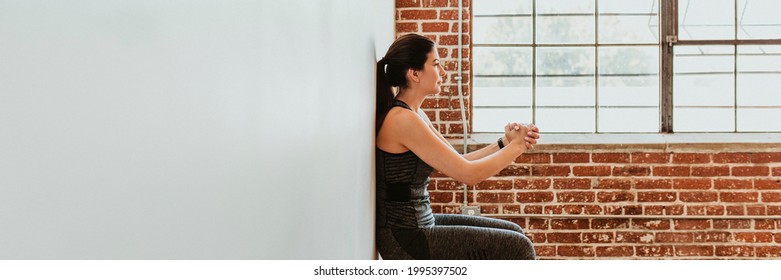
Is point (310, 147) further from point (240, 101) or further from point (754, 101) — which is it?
point (754, 101)

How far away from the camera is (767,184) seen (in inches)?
150

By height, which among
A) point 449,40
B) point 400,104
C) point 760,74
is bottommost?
point 400,104

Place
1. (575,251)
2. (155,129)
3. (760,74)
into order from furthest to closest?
(760,74)
(575,251)
(155,129)

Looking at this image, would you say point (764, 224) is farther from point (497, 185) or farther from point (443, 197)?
point (443, 197)

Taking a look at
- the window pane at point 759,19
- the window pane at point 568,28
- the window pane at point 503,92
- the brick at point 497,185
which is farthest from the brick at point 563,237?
the window pane at point 759,19

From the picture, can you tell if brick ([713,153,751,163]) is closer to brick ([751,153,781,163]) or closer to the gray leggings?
brick ([751,153,781,163])

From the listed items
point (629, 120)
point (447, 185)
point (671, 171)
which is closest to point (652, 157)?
point (671, 171)

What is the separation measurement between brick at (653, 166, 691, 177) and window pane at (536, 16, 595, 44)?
78 centimetres

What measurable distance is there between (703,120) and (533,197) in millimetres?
1051

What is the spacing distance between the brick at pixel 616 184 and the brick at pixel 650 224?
19 centimetres

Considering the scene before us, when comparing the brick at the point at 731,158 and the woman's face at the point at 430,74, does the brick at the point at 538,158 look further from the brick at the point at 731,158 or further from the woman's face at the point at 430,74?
the woman's face at the point at 430,74

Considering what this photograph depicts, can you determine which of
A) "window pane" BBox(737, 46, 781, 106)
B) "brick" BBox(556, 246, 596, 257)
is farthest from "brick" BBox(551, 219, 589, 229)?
"window pane" BBox(737, 46, 781, 106)

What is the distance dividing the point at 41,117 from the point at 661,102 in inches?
159

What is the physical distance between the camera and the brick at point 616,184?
Result: 385 centimetres
